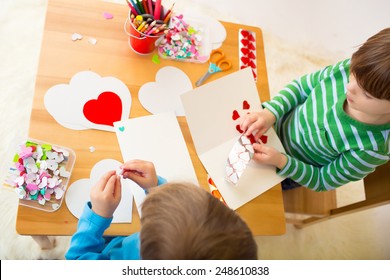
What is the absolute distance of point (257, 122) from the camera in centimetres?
85

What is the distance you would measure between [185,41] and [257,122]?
29 cm

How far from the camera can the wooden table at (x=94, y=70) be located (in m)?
0.74

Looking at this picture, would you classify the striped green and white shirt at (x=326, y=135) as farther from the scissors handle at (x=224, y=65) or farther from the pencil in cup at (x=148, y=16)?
the pencil in cup at (x=148, y=16)

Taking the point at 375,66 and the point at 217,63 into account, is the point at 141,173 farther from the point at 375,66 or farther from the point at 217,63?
the point at 375,66

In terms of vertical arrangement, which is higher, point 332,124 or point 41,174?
point 332,124

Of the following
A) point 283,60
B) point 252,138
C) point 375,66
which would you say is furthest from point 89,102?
point 283,60

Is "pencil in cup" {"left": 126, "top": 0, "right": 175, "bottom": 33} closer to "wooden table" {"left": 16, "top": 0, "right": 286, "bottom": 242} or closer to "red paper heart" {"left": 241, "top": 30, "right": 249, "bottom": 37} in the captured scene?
"wooden table" {"left": 16, "top": 0, "right": 286, "bottom": 242}

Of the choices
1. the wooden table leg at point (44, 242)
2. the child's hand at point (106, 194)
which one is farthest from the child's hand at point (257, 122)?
the wooden table leg at point (44, 242)

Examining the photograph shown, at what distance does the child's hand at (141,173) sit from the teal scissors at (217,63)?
0.98 ft

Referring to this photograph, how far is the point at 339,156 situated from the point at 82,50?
683 mm

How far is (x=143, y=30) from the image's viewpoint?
80cm

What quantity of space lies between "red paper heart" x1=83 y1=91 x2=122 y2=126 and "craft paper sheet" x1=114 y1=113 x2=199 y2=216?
2 centimetres

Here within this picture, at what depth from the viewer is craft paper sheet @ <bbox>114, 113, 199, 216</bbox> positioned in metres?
0.78

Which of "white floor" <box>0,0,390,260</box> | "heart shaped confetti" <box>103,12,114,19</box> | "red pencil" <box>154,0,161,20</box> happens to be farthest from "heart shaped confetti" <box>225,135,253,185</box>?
"white floor" <box>0,0,390,260</box>
